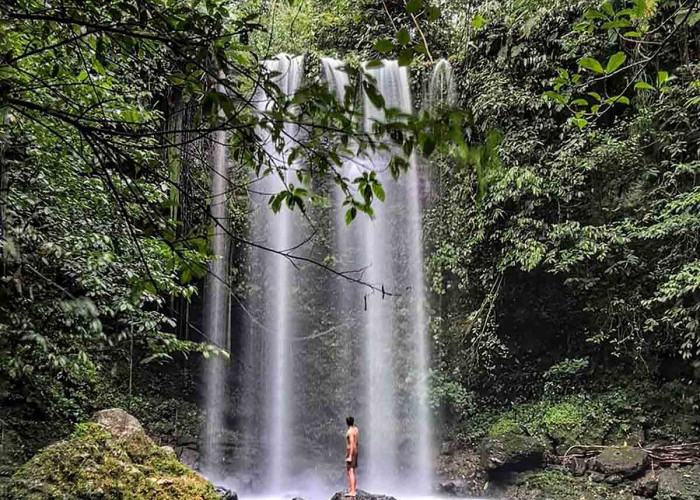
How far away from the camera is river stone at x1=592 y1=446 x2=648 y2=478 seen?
6.73m

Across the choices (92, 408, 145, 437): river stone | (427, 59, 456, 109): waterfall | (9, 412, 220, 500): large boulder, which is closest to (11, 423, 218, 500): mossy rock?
→ (9, 412, 220, 500): large boulder

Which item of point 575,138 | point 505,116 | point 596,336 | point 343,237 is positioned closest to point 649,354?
point 596,336

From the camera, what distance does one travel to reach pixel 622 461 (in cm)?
687

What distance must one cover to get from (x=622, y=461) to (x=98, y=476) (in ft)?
20.8

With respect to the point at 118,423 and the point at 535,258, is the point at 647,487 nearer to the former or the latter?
the point at 535,258

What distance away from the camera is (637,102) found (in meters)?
7.71

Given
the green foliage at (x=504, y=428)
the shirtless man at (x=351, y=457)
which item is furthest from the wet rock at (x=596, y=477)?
the shirtless man at (x=351, y=457)

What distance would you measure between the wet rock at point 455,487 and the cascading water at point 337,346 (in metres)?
0.56

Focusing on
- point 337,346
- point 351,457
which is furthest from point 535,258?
point 337,346

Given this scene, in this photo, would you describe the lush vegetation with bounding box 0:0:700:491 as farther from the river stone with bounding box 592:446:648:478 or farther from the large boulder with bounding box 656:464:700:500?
the large boulder with bounding box 656:464:700:500

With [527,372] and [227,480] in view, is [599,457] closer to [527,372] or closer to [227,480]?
[527,372]

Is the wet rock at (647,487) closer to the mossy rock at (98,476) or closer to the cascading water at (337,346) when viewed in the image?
the cascading water at (337,346)

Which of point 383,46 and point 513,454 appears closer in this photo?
point 383,46

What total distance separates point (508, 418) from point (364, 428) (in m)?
2.35
